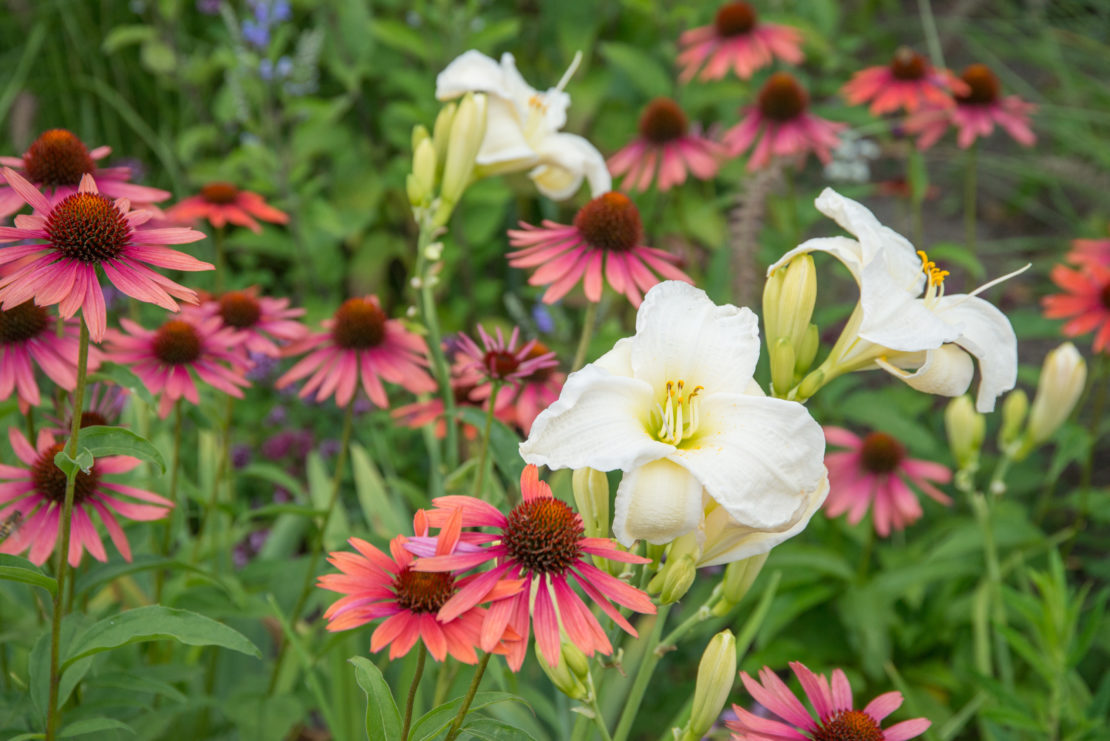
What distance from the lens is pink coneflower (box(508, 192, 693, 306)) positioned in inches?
61.1

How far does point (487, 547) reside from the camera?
97 centimetres

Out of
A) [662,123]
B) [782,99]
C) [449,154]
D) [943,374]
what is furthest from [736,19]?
[943,374]

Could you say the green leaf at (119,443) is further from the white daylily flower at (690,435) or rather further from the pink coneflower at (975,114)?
the pink coneflower at (975,114)

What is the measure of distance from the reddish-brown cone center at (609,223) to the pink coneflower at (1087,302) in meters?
1.11

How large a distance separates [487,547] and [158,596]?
848mm

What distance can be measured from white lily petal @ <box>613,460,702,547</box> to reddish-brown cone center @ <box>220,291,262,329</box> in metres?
1.00

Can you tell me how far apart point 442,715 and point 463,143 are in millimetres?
860

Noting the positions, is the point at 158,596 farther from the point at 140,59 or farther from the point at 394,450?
the point at 140,59

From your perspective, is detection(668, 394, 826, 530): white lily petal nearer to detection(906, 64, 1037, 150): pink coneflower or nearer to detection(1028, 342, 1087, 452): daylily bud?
detection(1028, 342, 1087, 452): daylily bud

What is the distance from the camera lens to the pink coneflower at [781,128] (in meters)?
2.51

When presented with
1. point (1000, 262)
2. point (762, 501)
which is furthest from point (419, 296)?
point (1000, 262)

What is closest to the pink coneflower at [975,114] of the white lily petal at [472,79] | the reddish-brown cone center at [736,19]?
the reddish-brown cone center at [736,19]

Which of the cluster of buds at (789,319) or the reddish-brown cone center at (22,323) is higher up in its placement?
the reddish-brown cone center at (22,323)

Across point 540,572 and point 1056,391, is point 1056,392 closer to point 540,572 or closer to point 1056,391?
point 1056,391
